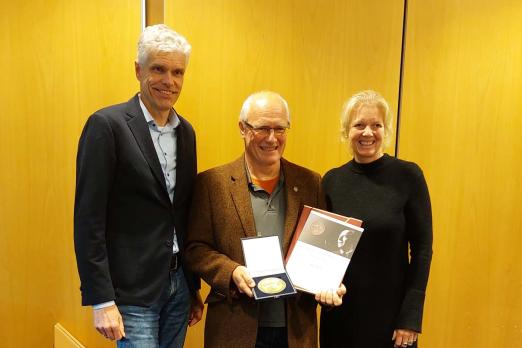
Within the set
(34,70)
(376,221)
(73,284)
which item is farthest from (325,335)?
(34,70)

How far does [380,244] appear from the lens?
1517 millimetres

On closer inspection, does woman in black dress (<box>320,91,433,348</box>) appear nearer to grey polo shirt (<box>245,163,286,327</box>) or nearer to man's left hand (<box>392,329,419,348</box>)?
man's left hand (<box>392,329,419,348</box>)

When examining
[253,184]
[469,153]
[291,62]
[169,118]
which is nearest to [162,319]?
[253,184]

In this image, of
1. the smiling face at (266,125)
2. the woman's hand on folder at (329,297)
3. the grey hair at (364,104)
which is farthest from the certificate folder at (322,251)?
the grey hair at (364,104)

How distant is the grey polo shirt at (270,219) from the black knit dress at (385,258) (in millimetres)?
272

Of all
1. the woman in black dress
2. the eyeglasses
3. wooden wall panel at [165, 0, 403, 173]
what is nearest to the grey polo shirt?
the eyeglasses

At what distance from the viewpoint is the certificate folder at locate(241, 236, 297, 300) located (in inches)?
49.4

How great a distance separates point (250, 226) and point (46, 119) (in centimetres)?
148

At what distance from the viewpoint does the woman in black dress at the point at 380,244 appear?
59.8 inches

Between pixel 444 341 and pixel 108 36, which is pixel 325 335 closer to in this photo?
pixel 444 341

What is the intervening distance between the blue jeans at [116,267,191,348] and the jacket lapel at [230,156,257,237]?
0.37m

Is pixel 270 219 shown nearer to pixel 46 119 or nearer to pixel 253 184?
pixel 253 184

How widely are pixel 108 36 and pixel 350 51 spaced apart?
1.37 meters

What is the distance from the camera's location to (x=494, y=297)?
2.44 meters
